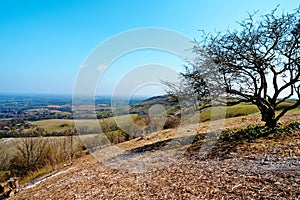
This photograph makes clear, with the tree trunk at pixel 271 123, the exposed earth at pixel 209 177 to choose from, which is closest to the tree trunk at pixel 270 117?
the tree trunk at pixel 271 123

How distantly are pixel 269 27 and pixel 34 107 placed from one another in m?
36.3

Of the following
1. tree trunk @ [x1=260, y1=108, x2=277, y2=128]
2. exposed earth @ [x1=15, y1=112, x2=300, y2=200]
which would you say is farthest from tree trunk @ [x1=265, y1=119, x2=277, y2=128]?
exposed earth @ [x1=15, y1=112, x2=300, y2=200]

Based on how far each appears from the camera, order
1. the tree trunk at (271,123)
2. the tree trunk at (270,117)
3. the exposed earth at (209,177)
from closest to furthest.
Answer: the exposed earth at (209,177) < the tree trunk at (270,117) < the tree trunk at (271,123)

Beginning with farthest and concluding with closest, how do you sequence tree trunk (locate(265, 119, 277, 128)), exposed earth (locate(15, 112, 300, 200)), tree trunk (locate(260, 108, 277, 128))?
tree trunk (locate(265, 119, 277, 128))
tree trunk (locate(260, 108, 277, 128))
exposed earth (locate(15, 112, 300, 200))

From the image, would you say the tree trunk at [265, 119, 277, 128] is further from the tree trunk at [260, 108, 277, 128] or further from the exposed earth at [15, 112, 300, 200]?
the exposed earth at [15, 112, 300, 200]

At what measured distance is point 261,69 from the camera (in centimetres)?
810

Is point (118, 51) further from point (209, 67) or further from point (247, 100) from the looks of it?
point (247, 100)

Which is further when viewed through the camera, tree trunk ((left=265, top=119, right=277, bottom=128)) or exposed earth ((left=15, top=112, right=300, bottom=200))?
tree trunk ((left=265, top=119, right=277, bottom=128))

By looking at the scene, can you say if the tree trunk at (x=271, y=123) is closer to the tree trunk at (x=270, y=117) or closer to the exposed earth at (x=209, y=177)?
the tree trunk at (x=270, y=117)

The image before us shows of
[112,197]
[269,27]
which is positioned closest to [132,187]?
[112,197]

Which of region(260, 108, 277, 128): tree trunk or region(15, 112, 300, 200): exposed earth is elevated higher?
region(260, 108, 277, 128): tree trunk

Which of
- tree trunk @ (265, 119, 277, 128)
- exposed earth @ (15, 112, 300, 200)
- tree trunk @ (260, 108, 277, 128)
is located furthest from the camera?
tree trunk @ (265, 119, 277, 128)

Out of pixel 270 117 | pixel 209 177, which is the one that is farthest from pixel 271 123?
pixel 209 177

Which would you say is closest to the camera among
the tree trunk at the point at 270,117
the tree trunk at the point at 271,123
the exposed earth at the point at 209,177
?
the exposed earth at the point at 209,177
